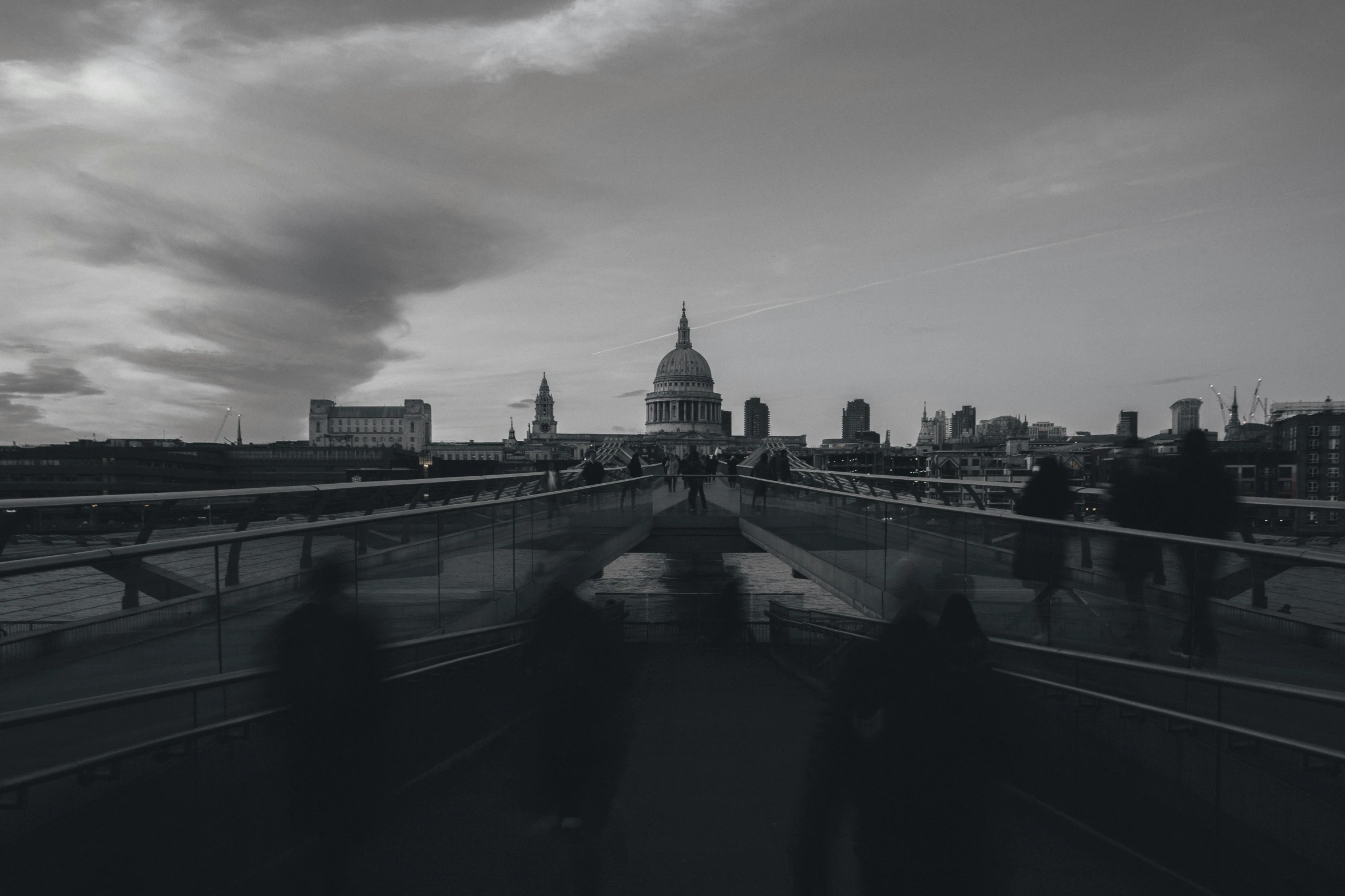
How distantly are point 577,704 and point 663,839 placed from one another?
1.13 metres

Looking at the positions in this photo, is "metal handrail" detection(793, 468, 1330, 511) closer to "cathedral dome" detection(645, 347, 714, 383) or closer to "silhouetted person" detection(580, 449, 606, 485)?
"silhouetted person" detection(580, 449, 606, 485)

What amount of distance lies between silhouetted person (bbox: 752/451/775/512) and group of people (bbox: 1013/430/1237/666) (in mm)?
12918

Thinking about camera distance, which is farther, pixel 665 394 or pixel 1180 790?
pixel 665 394

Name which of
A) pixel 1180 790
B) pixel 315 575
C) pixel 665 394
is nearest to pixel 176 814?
pixel 315 575

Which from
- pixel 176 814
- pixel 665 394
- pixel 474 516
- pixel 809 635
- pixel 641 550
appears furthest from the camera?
pixel 665 394

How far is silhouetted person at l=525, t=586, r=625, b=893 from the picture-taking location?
15.4ft

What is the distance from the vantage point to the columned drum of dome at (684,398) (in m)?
177

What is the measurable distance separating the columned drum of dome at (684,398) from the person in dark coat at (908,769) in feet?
557

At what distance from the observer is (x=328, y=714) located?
4.39m

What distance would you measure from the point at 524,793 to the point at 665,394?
569 feet

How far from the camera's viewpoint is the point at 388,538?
5.71m

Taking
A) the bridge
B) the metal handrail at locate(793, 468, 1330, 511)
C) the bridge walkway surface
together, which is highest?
the metal handrail at locate(793, 468, 1330, 511)

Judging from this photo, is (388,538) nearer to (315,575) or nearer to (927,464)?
(315,575)

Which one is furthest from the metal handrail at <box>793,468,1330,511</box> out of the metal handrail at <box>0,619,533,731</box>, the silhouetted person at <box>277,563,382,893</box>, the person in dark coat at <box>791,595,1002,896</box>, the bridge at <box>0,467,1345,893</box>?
the silhouetted person at <box>277,563,382,893</box>
